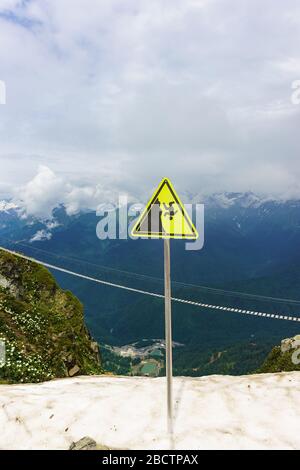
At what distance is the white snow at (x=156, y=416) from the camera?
903cm

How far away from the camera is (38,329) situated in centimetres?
2395

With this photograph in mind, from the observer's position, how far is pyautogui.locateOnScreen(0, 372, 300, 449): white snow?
903cm

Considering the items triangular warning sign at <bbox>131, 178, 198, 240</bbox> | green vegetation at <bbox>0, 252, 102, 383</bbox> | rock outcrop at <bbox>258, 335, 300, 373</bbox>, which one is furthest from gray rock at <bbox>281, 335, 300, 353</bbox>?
triangular warning sign at <bbox>131, 178, 198, 240</bbox>

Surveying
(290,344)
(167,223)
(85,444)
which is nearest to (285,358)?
(290,344)

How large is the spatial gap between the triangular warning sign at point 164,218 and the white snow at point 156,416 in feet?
16.1

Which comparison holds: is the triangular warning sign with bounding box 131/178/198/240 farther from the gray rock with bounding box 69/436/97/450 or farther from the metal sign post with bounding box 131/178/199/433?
the gray rock with bounding box 69/436/97/450

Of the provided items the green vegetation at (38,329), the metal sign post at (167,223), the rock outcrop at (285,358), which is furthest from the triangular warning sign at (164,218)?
the rock outcrop at (285,358)

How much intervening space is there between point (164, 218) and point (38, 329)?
17.8 metres

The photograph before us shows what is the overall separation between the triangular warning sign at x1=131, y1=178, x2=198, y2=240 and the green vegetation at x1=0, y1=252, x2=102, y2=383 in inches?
499

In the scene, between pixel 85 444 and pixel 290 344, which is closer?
pixel 85 444

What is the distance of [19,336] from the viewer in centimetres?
2189

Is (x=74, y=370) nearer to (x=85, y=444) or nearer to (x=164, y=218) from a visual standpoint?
(x=85, y=444)

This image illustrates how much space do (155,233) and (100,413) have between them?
18.1 feet
